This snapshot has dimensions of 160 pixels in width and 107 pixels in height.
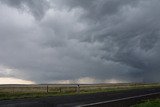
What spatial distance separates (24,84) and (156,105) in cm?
2189

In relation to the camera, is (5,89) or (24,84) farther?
(5,89)

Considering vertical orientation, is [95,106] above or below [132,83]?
below

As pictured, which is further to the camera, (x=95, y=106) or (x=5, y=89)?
(x=5, y=89)

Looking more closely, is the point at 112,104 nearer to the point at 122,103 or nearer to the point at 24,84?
the point at 122,103

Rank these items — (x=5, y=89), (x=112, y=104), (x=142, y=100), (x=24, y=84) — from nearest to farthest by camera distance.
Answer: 1. (x=112, y=104)
2. (x=142, y=100)
3. (x=24, y=84)
4. (x=5, y=89)

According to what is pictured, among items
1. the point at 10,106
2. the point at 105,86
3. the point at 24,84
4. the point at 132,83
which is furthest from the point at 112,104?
the point at 132,83

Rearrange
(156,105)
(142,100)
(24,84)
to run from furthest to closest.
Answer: (24,84), (142,100), (156,105)

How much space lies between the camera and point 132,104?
840 inches

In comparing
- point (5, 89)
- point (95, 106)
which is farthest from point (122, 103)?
point (5, 89)

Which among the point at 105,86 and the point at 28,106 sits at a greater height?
the point at 105,86

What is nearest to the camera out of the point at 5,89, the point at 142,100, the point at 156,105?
the point at 156,105

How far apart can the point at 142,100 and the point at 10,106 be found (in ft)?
30.1

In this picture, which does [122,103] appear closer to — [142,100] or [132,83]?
[142,100]

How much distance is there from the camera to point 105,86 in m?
60.0
